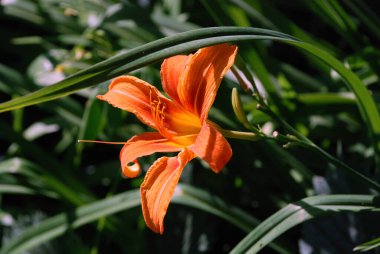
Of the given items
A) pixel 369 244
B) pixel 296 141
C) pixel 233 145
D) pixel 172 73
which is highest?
pixel 233 145

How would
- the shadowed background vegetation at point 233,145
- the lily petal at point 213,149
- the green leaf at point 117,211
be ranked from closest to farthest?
the lily petal at point 213,149, the shadowed background vegetation at point 233,145, the green leaf at point 117,211

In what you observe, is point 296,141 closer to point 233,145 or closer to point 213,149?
point 213,149

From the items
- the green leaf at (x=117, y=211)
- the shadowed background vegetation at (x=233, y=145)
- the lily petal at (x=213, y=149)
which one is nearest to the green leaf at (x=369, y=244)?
the shadowed background vegetation at (x=233, y=145)

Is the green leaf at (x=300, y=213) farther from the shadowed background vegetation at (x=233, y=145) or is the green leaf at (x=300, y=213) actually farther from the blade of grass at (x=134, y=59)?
the blade of grass at (x=134, y=59)

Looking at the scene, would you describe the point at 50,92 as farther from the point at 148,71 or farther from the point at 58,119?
the point at 58,119

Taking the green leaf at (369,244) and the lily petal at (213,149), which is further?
the green leaf at (369,244)

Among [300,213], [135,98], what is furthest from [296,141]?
[135,98]

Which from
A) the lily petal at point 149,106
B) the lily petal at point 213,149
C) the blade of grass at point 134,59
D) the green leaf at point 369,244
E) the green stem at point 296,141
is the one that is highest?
the lily petal at point 149,106

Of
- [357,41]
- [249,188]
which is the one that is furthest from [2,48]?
[357,41]
